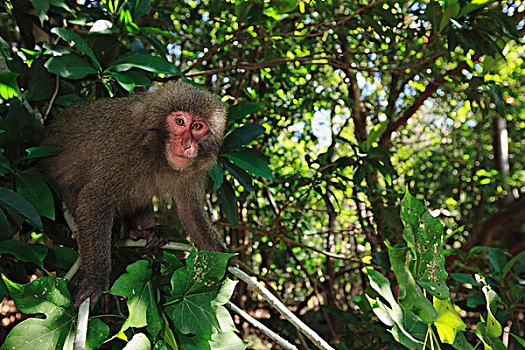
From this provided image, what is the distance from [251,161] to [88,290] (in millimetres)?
1123

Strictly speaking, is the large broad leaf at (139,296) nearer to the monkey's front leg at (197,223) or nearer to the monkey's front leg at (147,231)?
the monkey's front leg at (147,231)

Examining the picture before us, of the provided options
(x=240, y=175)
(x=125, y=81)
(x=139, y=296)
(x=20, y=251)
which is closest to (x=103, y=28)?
(x=125, y=81)

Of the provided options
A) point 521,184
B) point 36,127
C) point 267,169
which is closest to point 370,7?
point 267,169

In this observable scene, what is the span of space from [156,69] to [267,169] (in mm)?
879

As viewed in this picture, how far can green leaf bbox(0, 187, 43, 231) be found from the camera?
6.49 ft

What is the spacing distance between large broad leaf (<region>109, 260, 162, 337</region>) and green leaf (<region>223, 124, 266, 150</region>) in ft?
3.67

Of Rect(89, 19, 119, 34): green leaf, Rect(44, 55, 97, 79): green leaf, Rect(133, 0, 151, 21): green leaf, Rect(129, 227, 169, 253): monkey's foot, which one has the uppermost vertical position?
Rect(133, 0, 151, 21): green leaf

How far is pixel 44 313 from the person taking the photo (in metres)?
1.70

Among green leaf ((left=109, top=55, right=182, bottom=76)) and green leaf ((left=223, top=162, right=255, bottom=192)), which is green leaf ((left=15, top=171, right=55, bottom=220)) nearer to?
green leaf ((left=109, top=55, right=182, bottom=76))

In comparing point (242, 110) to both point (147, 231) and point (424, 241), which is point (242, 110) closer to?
point (147, 231)

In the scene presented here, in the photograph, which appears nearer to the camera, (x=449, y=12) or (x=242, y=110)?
(x=242, y=110)

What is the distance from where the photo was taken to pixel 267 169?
8.39 feet

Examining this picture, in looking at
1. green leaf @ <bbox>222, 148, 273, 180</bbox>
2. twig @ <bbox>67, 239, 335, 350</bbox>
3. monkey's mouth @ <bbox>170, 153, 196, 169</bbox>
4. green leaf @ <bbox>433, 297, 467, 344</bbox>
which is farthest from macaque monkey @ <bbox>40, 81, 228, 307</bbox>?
green leaf @ <bbox>433, 297, 467, 344</bbox>

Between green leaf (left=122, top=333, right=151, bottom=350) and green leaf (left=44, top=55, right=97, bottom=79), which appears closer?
green leaf (left=122, top=333, right=151, bottom=350)
